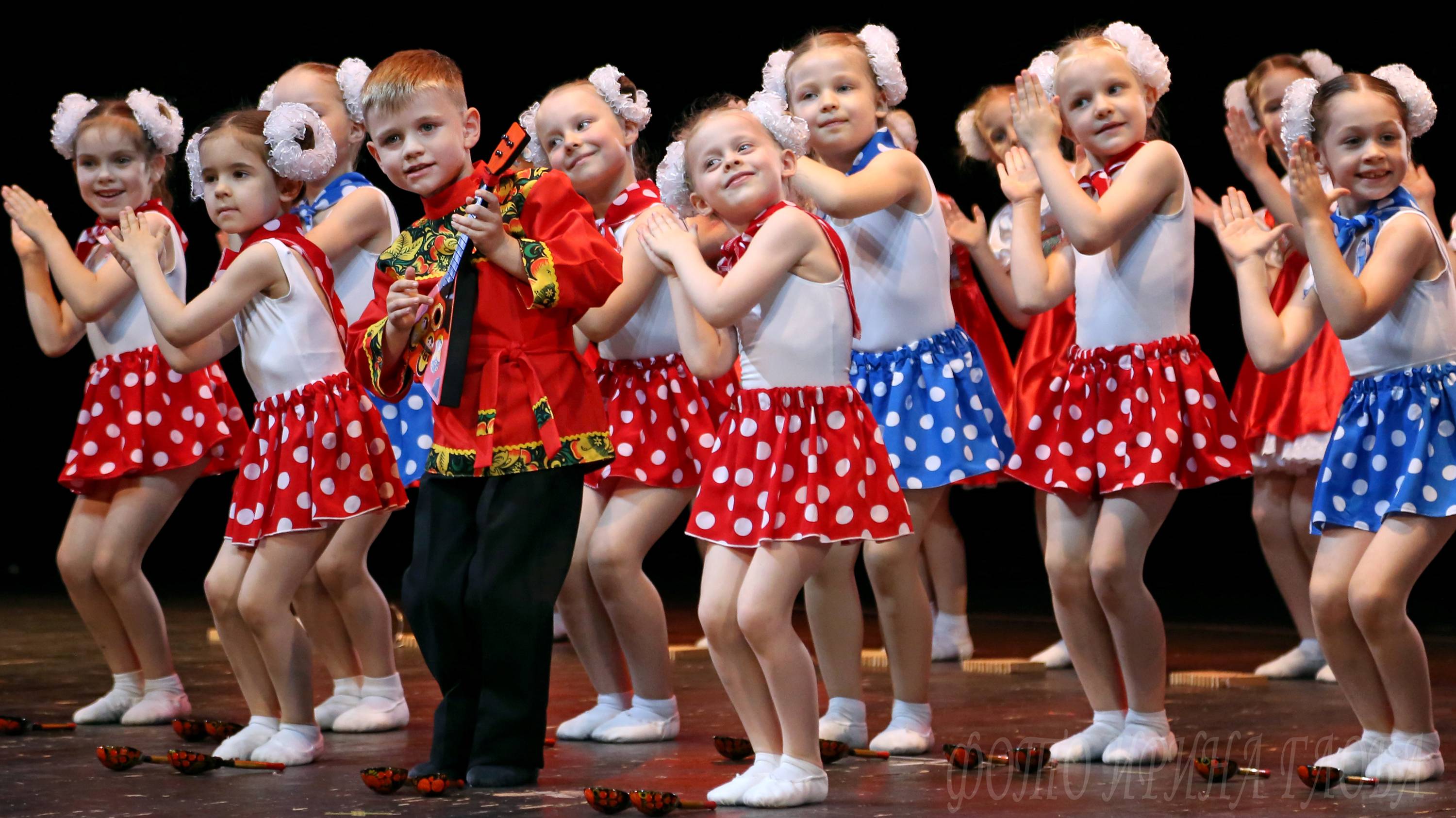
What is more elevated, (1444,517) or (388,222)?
(388,222)

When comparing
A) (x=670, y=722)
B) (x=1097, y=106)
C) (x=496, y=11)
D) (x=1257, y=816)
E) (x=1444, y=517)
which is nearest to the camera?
(x=1257, y=816)

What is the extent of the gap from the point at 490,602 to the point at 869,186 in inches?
43.5

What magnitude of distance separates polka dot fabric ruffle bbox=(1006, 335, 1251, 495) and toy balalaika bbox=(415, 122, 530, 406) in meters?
1.13

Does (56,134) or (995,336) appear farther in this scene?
(995,336)

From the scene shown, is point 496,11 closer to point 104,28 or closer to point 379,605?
point 104,28

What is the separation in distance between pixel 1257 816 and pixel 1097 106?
4.59ft


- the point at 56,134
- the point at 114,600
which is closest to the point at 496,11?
the point at 56,134

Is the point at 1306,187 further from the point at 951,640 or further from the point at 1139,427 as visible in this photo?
the point at 951,640

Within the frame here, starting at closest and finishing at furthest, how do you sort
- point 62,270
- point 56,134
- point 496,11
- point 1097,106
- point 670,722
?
point 1097,106 → point 670,722 → point 62,270 → point 56,134 → point 496,11

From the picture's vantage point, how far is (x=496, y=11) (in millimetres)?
7562

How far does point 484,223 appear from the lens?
2.96 m

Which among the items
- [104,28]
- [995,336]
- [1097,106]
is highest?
[104,28]

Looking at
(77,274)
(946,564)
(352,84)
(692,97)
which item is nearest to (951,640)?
(946,564)

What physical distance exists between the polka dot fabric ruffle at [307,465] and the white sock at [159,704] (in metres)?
0.73
